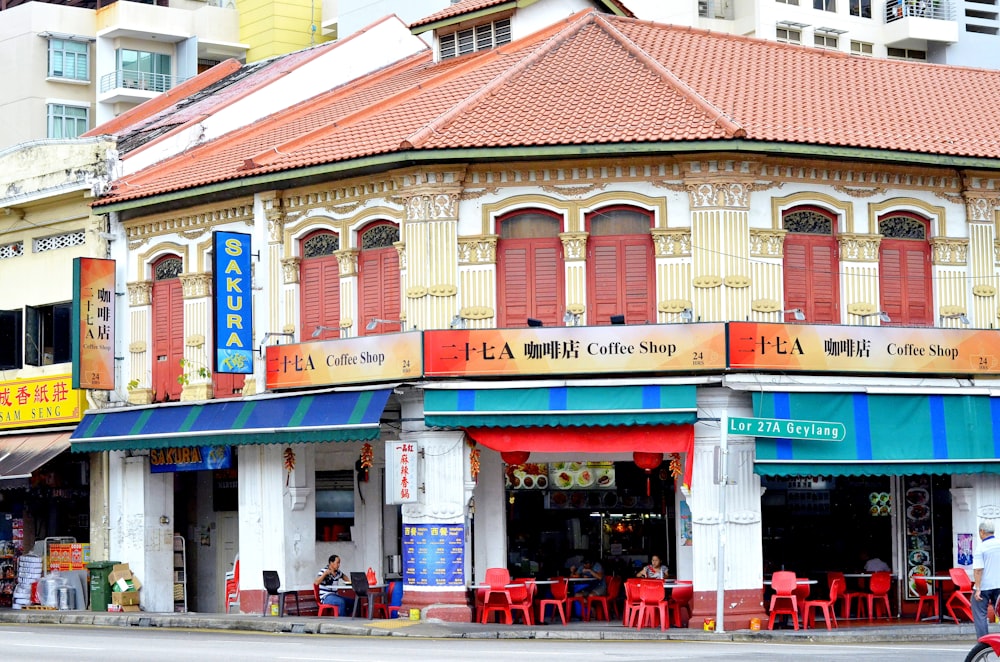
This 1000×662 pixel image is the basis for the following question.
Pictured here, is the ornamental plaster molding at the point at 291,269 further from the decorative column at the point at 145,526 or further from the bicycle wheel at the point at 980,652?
the bicycle wheel at the point at 980,652

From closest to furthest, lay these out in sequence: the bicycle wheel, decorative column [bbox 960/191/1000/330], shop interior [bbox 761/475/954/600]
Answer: the bicycle wheel → decorative column [bbox 960/191/1000/330] → shop interior [bbox 761/475/954/600]

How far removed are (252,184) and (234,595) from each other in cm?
743

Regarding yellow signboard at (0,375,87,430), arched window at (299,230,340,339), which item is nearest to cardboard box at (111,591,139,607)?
yellow signboard at (0,375,87,430)

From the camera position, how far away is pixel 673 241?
93.9 ft

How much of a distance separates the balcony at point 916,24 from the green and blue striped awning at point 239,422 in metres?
32.9

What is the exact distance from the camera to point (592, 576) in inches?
1167

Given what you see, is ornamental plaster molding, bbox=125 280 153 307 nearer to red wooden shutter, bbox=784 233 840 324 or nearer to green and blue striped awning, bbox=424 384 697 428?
green and blue striped awning, bbox=424 384 697 428

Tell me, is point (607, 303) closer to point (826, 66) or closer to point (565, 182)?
point (565, 182)

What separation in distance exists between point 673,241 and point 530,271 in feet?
7.98

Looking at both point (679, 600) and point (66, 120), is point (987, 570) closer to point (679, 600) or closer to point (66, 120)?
point (679, 600)

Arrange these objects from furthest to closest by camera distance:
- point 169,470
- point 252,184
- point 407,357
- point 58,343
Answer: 1. point 58,343
2. point 169,470
3. point 252,184
4. point 407,357

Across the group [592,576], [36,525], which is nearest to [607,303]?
[592,576]

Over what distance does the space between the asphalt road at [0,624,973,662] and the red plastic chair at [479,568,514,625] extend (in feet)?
7.50

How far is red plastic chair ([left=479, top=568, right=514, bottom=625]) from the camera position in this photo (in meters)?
28.1
